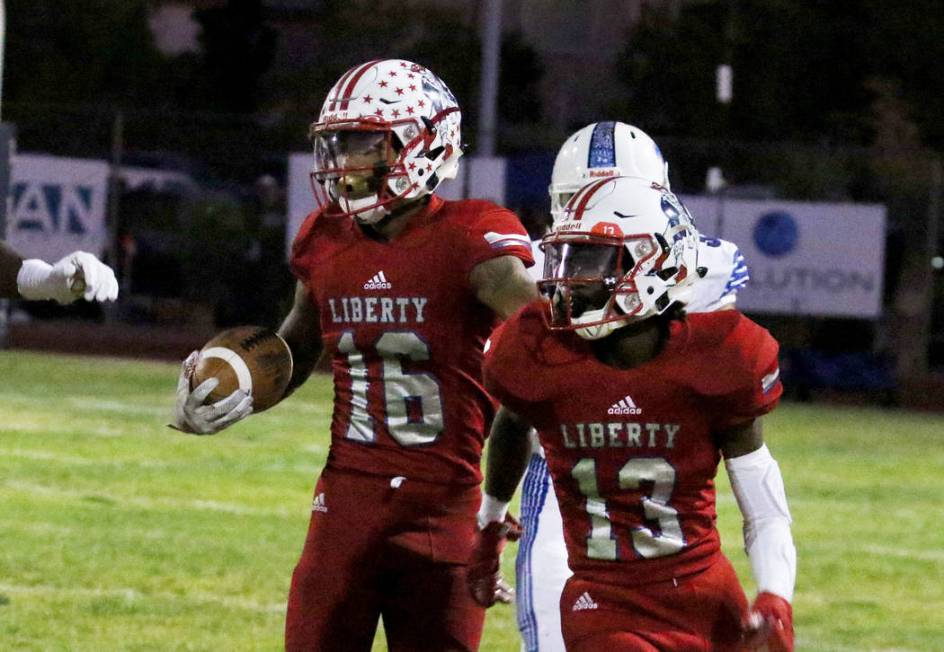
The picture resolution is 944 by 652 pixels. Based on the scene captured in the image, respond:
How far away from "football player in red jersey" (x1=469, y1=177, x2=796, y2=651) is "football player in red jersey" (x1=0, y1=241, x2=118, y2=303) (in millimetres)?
1133

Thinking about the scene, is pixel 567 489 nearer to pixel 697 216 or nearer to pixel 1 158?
pixel 1 158

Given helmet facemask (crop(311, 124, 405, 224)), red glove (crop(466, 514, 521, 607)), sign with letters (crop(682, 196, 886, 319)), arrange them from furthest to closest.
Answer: sign with letters (crop(682, 196, 886, 319)), helmet facemask (crop(311, 124, 405, 224)), red glove (crop(466, 514, 521, 607))

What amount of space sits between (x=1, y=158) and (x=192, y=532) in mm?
4111

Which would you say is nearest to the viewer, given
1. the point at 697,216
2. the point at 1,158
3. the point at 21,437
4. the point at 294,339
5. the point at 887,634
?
the point at 294,339

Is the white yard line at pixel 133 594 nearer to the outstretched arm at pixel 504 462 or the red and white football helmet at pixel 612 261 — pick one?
the outstretched arm at pixel 504 462

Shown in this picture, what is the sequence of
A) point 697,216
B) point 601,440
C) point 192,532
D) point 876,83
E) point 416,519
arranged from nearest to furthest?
point 601,440, point 416,519, point 192,532, point 697,216, point 876,83

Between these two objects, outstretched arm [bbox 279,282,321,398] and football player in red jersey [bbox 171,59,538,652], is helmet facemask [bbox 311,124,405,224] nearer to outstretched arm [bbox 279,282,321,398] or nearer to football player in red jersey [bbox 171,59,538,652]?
football player in red jersey [bbox 171,59,538,652]

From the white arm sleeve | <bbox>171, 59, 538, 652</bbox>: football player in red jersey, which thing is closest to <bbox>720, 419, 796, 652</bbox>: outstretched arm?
the white arm sleeve

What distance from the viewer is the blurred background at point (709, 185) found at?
52.7ft

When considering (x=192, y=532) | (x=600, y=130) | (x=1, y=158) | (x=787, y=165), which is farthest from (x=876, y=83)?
(x=600, y=130)

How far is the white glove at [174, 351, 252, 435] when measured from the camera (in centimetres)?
405

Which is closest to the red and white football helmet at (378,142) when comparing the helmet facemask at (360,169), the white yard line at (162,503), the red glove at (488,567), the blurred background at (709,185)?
the helmet facemask at (360,169)

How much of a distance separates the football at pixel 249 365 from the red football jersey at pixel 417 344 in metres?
0.15

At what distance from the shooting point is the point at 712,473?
362 cm
